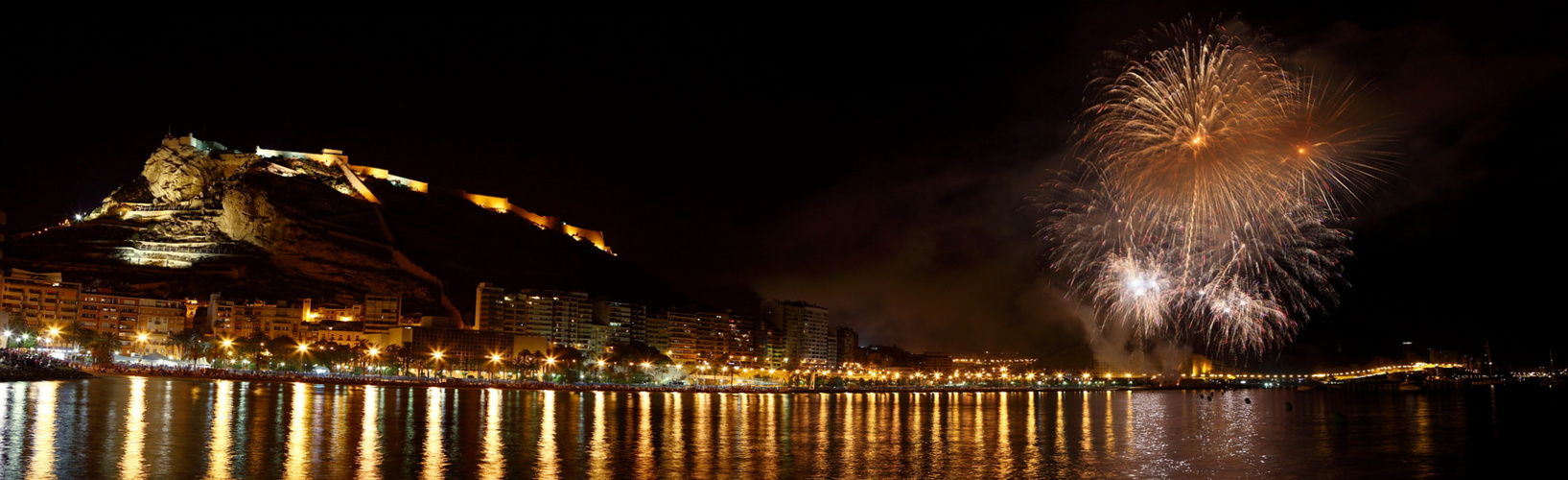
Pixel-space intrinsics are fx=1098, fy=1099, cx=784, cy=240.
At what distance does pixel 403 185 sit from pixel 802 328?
51.5 m

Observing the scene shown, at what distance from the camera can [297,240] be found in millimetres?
99438

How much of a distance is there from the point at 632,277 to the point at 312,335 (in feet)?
163

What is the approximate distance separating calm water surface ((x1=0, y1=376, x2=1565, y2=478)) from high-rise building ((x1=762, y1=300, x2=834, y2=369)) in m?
90.2

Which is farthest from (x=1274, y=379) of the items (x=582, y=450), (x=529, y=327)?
(x=582, y=450)

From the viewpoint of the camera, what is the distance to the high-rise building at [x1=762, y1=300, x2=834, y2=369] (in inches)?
5482

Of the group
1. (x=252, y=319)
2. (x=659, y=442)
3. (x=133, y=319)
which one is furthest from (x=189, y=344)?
(x=659, y=442)

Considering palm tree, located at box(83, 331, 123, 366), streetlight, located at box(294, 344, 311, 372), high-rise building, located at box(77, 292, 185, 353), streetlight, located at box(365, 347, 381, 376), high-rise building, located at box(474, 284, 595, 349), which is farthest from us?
high-rise building, located at box(474, 284, 595, 349)

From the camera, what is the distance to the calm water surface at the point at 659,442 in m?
21.6

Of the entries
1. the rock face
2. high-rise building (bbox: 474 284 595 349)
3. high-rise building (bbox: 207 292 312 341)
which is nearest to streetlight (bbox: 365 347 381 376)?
high-rise building (bbox: 207 292 312 341)

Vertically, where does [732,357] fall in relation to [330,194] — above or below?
below

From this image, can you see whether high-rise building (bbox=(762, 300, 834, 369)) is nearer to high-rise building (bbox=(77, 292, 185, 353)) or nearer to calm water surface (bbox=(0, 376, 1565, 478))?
high-rise building (bbox=(77, 292, 185, 353))

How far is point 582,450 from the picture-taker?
25.7m

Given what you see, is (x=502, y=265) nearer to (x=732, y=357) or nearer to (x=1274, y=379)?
(x=732, y=357)

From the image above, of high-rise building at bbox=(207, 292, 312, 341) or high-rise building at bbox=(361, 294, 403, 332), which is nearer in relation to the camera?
high-rise building at bbox=(207, 292, 312, 341)
